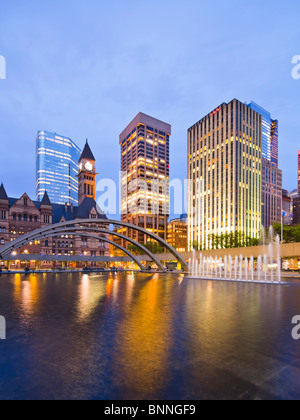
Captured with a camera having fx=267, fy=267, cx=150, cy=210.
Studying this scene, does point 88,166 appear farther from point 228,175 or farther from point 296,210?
point 296,210

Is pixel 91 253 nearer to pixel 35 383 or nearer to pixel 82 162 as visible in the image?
pixel 82 162

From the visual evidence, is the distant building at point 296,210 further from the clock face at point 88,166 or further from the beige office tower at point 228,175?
the clock face at point 88,166

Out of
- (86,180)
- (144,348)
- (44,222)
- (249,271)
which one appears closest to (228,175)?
(86,180)

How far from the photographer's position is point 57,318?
43.0ft

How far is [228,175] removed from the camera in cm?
13738

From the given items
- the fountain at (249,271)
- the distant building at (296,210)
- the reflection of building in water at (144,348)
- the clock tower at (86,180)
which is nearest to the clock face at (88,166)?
the clock tower at (86,180)

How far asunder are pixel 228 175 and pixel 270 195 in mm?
60045

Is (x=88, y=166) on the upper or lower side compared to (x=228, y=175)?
upper

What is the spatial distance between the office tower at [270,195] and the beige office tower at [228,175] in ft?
115

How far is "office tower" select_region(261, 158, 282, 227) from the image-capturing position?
175500 mm

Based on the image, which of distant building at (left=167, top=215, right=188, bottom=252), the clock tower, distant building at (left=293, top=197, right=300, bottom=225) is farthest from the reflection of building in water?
distant building at (left=293, top=197, right=300, bottom=225)

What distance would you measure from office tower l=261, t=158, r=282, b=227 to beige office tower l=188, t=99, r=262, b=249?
3510 centimetres

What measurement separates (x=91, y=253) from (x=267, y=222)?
393ft
